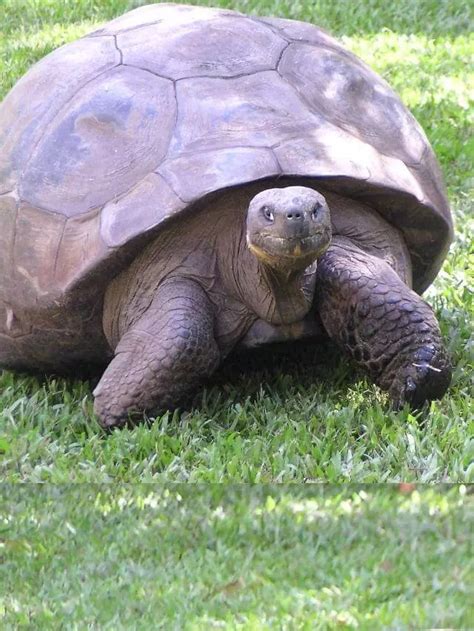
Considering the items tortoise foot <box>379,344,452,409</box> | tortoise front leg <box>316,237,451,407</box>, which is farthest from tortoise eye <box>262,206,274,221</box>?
tortoise foot <box>379,344,452,409</box>

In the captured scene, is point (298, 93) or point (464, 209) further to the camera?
point (464, 209)

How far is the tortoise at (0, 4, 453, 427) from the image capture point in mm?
3969

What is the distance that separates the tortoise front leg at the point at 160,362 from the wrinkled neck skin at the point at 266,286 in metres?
0.17

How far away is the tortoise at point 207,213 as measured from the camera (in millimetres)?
3969

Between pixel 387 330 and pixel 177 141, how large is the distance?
927mm

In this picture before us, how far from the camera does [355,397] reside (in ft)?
13.7

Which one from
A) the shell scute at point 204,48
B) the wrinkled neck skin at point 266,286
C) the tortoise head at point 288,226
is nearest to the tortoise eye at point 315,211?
the tortoise head at point 288,226

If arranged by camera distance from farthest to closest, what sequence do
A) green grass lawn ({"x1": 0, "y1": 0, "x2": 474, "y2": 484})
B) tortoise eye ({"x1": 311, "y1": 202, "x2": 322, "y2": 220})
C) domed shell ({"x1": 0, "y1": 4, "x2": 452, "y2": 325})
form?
domed shell ({"x1": 0, "y1": 4, "x2": 452, "y2": 325}) → tortoise eye ({"x1": 311, "y1": 202, "x2": 322, "y2": 220}) → green grass lawn ({"x1": 0, "y1": 0, "x2": 474, "y2": 484})

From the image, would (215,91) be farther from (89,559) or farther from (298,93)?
(89,559)

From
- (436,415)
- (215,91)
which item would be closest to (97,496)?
(436,415)

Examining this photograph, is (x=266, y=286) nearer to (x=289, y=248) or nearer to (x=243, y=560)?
(x=289, y=248)

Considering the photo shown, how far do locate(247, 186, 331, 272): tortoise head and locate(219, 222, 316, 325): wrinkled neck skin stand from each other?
0.17 m

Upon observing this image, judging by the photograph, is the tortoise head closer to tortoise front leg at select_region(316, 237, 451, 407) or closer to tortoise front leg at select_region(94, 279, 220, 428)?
tortoise front leg at select_region(316, 237, 451, 407)

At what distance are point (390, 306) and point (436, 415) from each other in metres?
0.37
